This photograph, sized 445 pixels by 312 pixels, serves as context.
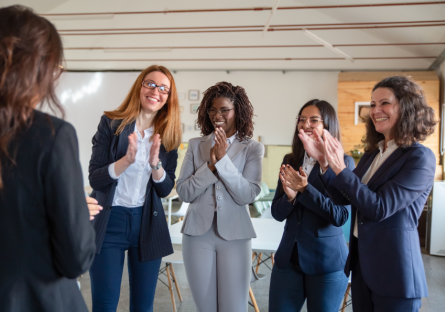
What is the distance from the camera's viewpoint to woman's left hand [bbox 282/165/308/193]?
201 centimetres

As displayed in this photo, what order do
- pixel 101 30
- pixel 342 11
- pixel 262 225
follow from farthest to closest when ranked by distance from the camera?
pixel 101 30, pixel 342 11, pixel 262 225

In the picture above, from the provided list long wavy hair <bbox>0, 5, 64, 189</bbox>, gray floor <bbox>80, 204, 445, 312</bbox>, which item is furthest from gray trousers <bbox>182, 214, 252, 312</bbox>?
gray floor <bbox>80, 204, 445, 312</bbox>

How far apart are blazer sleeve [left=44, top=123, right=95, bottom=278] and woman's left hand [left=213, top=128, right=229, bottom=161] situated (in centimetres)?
119

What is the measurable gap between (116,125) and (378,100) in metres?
1.37

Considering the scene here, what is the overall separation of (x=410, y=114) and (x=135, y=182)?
1.41m

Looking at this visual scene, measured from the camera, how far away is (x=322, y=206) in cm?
196

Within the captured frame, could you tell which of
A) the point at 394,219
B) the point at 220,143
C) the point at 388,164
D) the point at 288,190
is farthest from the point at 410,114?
the point at 220,143

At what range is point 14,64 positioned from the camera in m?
0.90

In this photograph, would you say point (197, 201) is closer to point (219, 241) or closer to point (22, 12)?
point (219, 241)

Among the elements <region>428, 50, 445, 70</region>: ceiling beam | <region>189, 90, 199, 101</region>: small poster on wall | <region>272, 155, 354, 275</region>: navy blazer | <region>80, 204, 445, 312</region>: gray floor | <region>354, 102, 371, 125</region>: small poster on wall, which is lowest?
<region>80, 204, 445, 312</region>: gray floor

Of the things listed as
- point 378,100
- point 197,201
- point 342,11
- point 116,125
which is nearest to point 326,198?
point 378,100

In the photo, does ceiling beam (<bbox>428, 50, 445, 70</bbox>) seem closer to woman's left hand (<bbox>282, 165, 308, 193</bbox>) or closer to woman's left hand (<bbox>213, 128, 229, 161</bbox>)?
woman's left hand (<bbox>282, 165, 308, 193</bbox>)

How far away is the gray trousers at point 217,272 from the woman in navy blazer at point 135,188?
18 cm

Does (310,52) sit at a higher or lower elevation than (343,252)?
higher
